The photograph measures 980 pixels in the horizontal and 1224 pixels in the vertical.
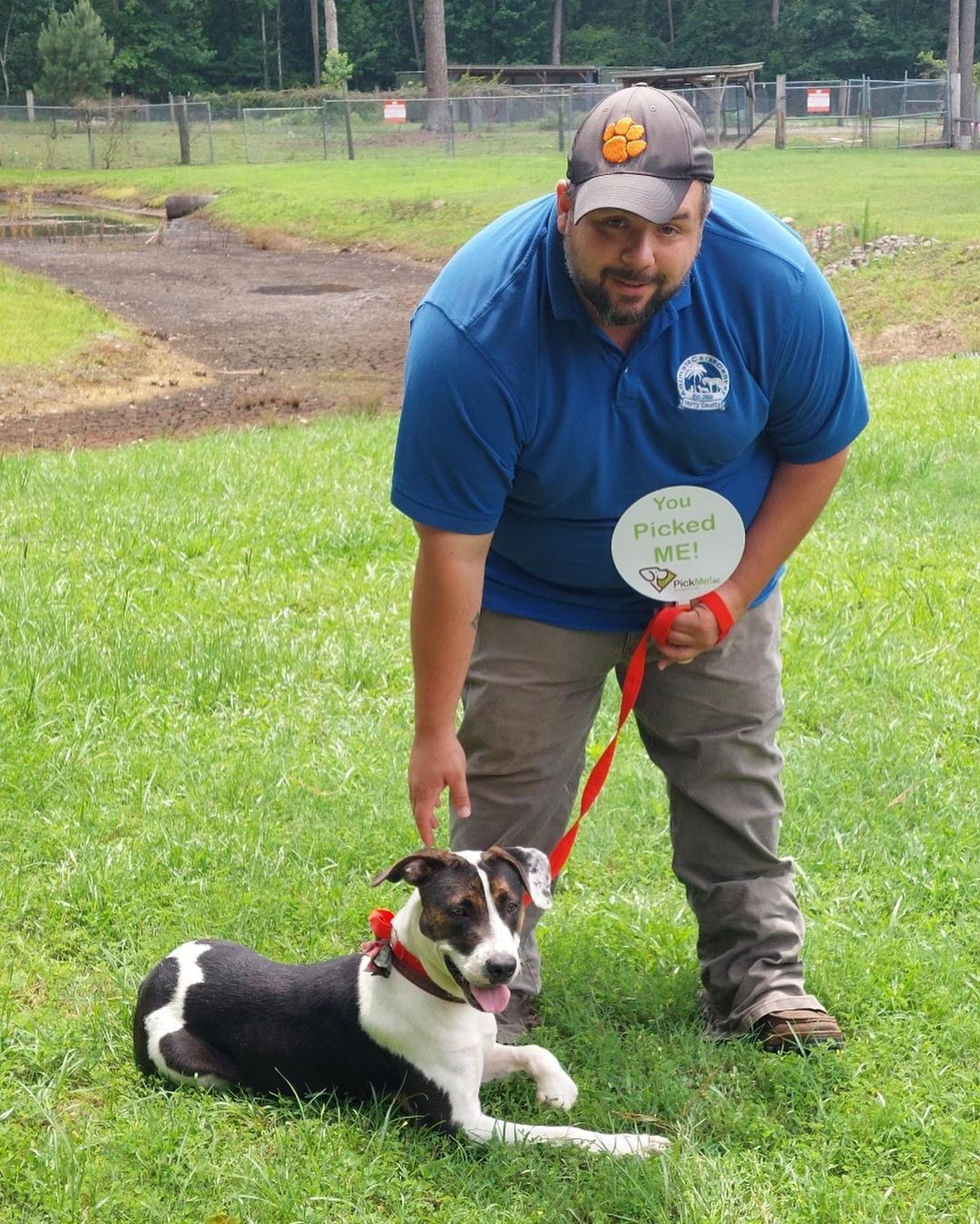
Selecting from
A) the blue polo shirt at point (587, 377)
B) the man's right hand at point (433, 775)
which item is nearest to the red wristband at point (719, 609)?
the blue polo shirt at point (587, 377)

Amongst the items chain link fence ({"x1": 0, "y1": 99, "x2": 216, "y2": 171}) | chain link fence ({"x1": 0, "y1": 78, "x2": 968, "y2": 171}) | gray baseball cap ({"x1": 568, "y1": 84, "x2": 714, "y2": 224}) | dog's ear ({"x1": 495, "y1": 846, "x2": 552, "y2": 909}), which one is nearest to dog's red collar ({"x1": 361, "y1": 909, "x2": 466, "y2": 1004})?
dog's ear ({"x1": 495, "y1": 846, "x2": 552, "y2": 909})

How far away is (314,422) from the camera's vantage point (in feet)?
36.3

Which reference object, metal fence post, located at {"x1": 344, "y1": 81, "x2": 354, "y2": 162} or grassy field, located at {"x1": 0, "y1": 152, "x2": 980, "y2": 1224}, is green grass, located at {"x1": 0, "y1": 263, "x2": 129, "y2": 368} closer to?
grassy field, located at {"x1": 0, "y1": 152, "x2": 980, "y2": 1224}

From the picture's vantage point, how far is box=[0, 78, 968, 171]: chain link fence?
129 ft

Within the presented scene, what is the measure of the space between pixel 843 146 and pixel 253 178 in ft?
49.6

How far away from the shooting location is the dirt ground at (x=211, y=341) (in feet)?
39.1

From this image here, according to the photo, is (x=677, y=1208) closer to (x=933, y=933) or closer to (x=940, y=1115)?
(x=940, y=1115)

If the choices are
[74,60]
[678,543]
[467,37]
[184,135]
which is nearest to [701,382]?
[678,543]

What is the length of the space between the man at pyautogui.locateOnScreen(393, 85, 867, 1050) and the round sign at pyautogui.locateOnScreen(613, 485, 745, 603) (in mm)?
34

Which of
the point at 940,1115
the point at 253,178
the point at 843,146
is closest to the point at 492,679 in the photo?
the point at 940,1115

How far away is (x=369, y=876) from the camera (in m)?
4.04

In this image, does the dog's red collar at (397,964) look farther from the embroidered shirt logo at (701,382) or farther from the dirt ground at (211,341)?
the dirt ground at (211,341)

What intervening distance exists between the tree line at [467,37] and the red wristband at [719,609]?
2567 inches

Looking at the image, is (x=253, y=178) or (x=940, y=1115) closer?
(x=940, y=1115)
